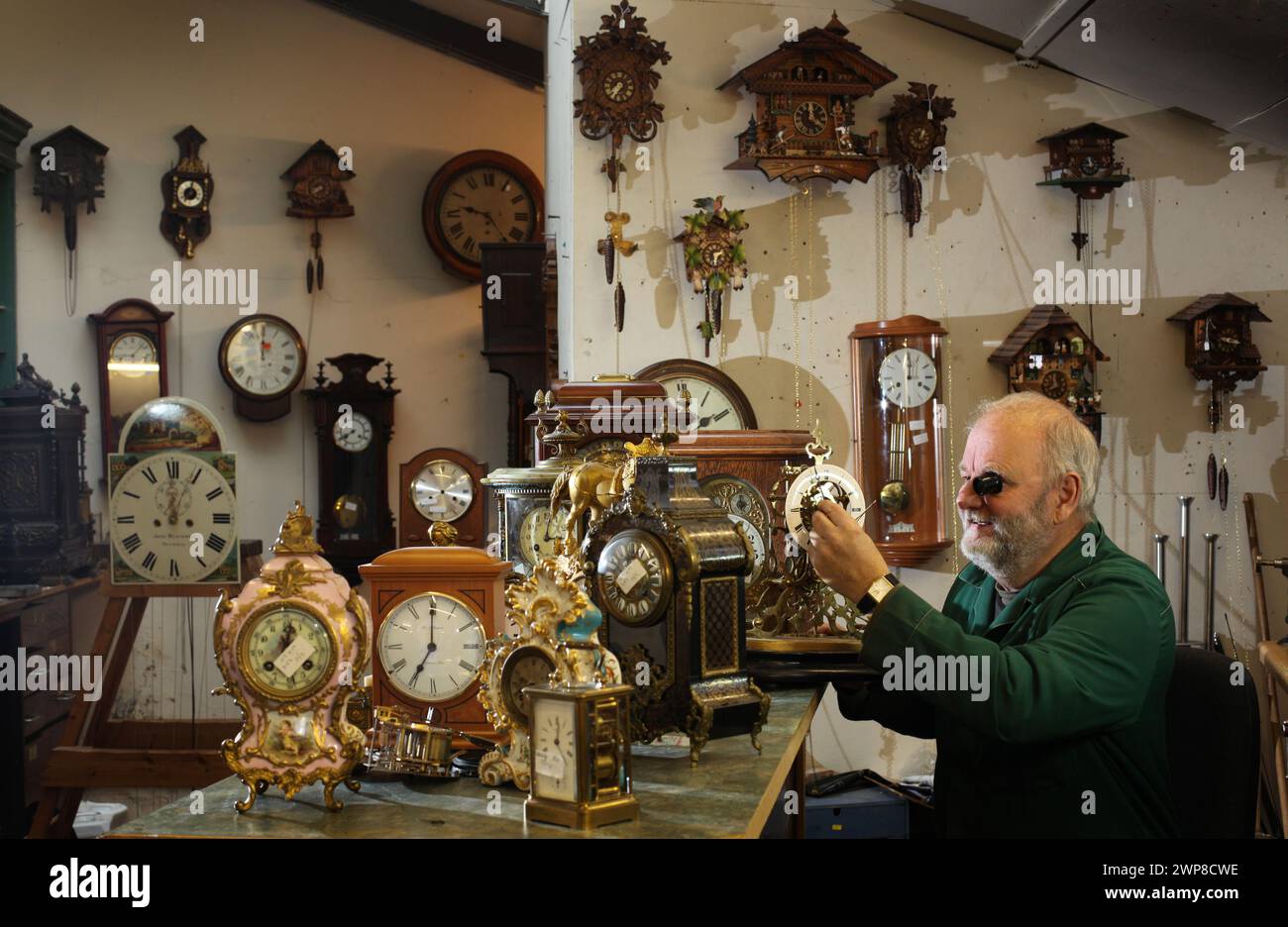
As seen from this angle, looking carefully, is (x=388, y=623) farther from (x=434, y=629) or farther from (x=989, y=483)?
(x=989, y=483)

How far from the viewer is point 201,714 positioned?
31.4 feet

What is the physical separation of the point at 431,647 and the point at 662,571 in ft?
1.64

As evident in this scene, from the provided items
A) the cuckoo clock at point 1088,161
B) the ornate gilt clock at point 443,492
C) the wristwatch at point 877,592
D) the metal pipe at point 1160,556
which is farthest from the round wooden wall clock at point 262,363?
the wristwatch at point 877,592

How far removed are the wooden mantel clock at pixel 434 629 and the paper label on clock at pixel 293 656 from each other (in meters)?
0.39

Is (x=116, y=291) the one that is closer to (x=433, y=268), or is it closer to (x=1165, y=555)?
(x=433, y=268)

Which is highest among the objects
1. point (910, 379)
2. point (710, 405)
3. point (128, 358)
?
point (128, 358)

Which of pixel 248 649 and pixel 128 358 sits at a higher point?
pixel 128 358

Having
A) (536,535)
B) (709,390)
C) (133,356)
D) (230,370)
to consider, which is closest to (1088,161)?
(709,390)

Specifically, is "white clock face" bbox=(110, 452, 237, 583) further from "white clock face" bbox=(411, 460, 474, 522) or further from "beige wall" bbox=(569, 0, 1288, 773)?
"white clock face" bbox=(411, 460, 474, 522)

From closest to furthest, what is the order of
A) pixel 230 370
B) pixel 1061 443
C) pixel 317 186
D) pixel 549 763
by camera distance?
pixel 549 763
pixel 1061 443
pixel 230 370
pixel 317 186

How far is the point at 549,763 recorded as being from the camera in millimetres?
2037

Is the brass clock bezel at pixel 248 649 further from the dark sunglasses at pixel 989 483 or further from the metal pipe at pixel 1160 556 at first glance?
the metal pipe at pixel 1160 556

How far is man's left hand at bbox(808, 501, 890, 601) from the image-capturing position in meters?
2.75
